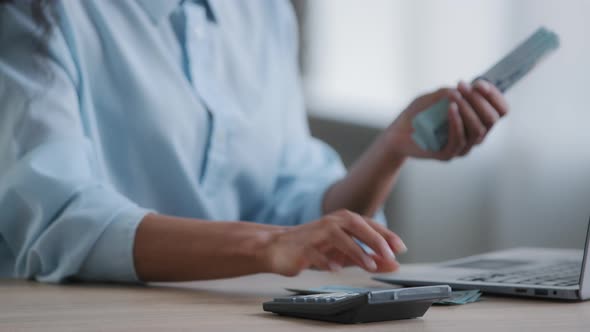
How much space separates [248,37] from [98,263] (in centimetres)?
57

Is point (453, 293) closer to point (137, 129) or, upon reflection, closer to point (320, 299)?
Answer: point (320, 299)

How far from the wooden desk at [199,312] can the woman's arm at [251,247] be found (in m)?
0.02

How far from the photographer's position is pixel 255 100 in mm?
1263

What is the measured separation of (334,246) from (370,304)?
164 mm

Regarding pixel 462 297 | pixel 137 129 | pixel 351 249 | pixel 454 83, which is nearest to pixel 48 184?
pixel 137 129

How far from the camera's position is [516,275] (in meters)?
0.82

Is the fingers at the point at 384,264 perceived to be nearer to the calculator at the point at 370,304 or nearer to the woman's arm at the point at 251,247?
the woman's arm at the point at 251,247

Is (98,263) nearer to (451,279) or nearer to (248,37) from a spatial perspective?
(451,279)

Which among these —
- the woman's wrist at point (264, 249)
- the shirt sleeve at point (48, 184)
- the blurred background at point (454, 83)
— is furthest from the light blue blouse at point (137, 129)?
the blurred background at point (454, 83)

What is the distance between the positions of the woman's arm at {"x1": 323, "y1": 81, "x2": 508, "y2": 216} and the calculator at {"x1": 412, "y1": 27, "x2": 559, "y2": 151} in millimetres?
11

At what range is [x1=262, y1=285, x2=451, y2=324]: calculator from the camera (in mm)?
569

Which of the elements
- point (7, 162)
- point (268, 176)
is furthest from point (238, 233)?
point (268, 176)

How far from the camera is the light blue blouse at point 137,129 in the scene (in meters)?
0.84

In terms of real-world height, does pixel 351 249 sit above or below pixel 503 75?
below
